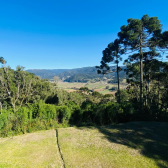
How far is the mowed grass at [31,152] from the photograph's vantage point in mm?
3551

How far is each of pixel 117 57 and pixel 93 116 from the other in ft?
22.9

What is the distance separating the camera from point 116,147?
4430mm

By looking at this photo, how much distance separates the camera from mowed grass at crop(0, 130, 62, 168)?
3551mm

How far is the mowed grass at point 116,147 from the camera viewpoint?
11.7 ft

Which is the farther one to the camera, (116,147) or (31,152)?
(116,147)

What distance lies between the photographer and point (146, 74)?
11.7 meters

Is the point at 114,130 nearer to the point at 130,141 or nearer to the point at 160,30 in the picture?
the point at 130,141

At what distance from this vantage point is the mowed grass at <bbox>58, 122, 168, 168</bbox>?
11.7 feet

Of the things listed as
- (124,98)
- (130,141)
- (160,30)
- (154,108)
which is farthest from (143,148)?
(124,98)

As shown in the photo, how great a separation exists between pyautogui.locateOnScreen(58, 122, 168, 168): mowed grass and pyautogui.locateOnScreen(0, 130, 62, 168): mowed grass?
1.25 ft

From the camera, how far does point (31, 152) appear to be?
13.7ft

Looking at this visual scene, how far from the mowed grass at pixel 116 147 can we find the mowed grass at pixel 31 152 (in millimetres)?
380

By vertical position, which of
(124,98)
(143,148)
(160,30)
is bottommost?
(124,98)

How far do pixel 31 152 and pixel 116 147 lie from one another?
3150 millimetres
